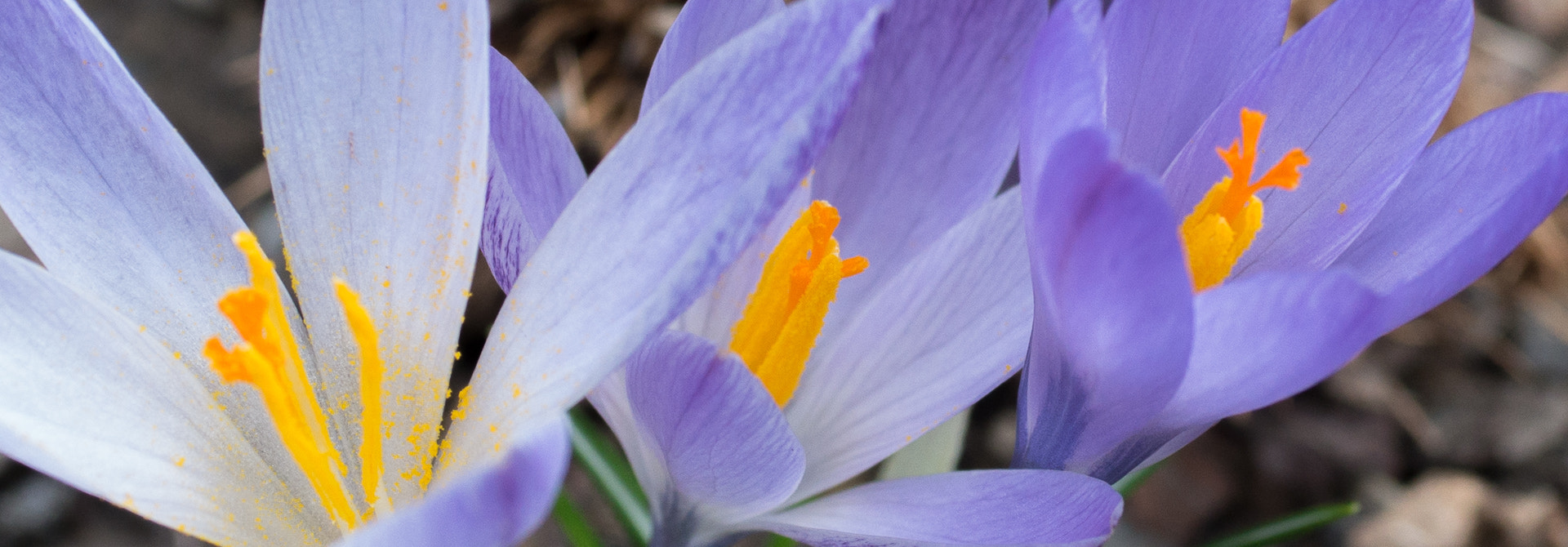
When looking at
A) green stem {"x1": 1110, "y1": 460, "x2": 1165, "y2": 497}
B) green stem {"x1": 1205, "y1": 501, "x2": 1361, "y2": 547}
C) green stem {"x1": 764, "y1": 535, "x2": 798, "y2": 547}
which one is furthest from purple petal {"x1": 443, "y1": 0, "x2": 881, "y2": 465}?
green stem {"x1": 1205, "y1": 501, "x2": 1361, "y2": 547}

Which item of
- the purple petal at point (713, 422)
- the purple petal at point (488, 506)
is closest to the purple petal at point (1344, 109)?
the purple petal at point (713, 422)

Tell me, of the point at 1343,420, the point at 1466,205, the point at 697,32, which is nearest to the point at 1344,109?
the point at 1466,205

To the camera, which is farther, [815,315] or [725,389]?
[815,315]

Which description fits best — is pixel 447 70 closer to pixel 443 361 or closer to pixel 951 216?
pixel 443 361

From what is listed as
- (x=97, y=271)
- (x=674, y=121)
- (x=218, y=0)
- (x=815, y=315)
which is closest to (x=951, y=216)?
(x=815, y=315)

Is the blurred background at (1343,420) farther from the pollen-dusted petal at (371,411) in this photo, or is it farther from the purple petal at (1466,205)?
the purple petal at (1466,205)

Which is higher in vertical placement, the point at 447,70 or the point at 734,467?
the point at 447,70

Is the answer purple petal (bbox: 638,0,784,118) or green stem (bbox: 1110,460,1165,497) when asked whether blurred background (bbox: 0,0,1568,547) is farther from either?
purple petal (bbox: 638,0,784,118)
